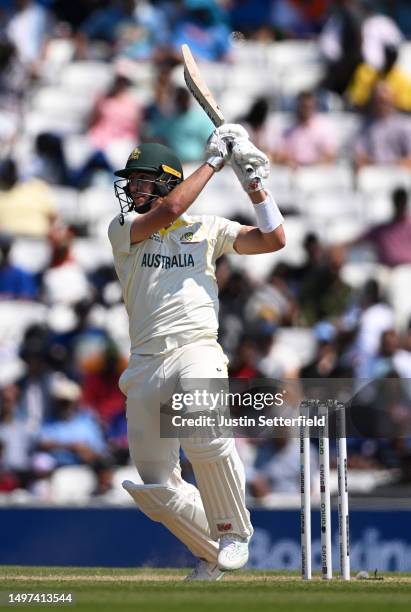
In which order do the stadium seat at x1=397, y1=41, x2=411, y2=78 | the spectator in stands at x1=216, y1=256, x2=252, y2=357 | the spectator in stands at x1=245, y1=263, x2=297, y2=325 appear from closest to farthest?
1. the spectator in stands at x1=216, y1=256, x2=252, y2=357
2. the spectator in stands at x1=245, y1=263, x2=297, y2=325
3. the stadium seat at x1=397, y1=41, x2=411, y2=78

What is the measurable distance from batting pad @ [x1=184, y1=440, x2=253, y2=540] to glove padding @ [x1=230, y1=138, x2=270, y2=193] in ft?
3.46

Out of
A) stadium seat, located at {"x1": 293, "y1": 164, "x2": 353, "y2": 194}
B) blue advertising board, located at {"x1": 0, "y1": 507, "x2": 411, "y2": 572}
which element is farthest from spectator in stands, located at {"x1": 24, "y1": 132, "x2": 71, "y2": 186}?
blue advertising board, located at {"x1": 0, "y1": 507, "x2": 411, "y2": 572}

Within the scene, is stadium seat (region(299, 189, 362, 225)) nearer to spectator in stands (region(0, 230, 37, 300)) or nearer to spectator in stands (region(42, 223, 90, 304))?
spectator in stands (region(42, 223, 90, 304))

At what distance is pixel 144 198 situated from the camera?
6.31 meters

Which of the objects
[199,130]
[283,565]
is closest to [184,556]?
[283,565]

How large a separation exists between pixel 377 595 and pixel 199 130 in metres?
7.05

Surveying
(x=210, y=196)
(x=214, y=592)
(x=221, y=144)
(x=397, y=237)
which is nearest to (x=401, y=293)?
(x=397, y=237)

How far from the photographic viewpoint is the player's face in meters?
6.28

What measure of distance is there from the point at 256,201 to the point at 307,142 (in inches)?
241

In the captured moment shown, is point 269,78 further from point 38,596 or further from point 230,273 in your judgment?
point 38,596

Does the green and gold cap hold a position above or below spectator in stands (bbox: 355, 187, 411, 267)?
below

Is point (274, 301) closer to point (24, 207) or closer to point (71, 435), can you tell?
point (71, 435)

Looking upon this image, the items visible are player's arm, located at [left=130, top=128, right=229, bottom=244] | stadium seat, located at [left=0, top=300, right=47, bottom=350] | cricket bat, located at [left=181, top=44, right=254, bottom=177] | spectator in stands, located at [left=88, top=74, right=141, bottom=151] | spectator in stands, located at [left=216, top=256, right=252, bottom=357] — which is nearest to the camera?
player's arm, located at [left=130, top=128, right=229, bottom=244]

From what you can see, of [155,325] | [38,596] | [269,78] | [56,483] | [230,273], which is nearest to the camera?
[38,596]
